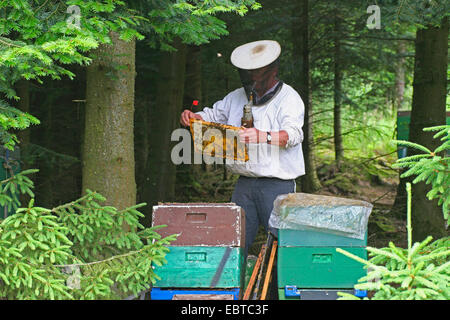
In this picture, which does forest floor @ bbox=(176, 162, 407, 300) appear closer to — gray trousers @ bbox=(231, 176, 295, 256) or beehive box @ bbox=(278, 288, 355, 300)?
gray trousers @ bbox=(231, 176, 295, 256)

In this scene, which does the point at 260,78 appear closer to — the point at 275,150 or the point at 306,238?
the point at 275,150

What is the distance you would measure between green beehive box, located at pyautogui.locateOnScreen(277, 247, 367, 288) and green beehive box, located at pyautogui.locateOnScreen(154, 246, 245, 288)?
→ 0.29m

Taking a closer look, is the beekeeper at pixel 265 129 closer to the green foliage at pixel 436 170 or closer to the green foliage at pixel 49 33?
the green foliage at pixel 49 33

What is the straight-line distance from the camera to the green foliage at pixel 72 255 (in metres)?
2.82

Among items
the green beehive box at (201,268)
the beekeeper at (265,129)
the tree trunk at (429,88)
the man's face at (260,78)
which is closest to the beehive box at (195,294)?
the green beehive box at (201,268)

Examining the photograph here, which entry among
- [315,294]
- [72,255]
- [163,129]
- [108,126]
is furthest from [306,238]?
[163,129]

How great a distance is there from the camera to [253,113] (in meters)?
4.45

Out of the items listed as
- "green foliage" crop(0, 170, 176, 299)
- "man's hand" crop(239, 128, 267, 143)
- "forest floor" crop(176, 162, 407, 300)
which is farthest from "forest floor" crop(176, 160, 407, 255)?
"green foliage" crop(0, 170, 176, 299)

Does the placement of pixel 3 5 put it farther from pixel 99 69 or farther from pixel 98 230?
pixel 98 230

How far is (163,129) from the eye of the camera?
7473mm

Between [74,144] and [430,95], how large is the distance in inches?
228

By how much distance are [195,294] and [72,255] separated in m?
0.78

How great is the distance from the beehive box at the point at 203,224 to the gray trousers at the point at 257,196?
0.94 meters
